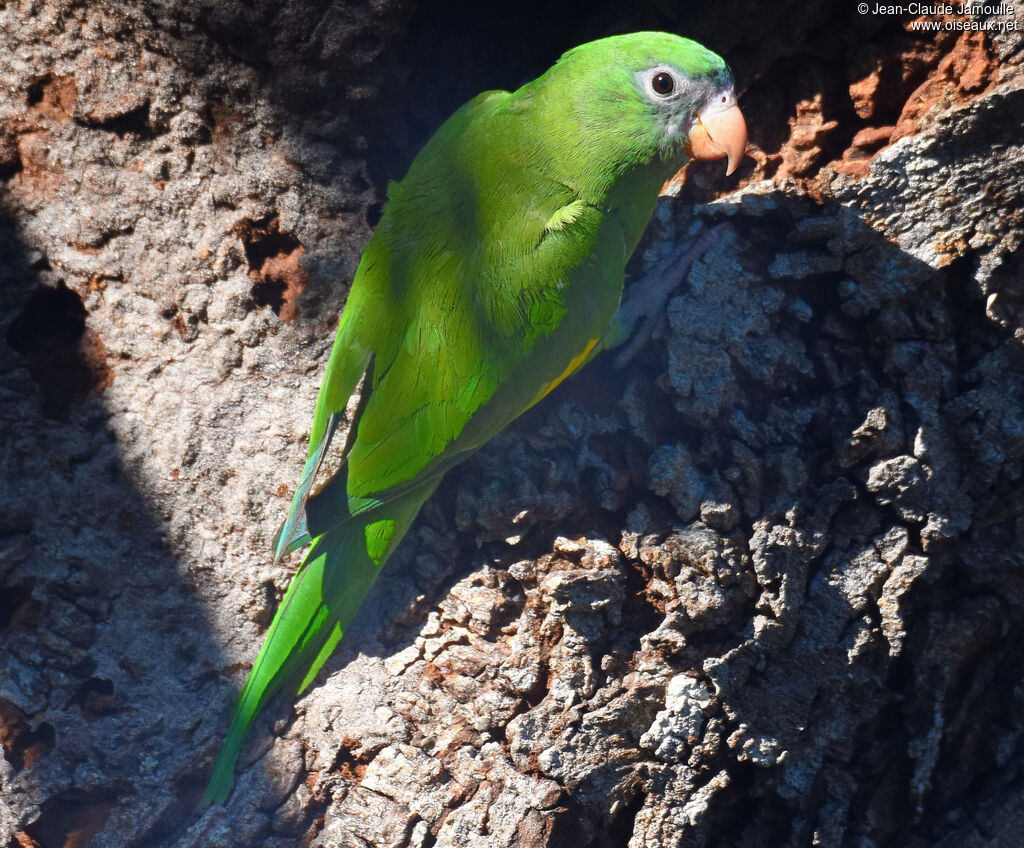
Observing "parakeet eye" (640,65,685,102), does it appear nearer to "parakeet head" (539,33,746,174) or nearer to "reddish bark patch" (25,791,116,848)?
"parakeet head" (539,33,746,174)

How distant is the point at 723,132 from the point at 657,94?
7.2 inches

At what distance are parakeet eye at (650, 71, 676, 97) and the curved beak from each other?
0.10m

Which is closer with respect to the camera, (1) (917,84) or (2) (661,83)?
(1) (917,84)

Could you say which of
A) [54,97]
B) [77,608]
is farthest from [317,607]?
[54,97]

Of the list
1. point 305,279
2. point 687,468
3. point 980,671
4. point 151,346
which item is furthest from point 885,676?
point 151,346

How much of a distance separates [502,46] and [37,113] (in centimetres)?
120

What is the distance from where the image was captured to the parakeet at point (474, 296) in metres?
1.55

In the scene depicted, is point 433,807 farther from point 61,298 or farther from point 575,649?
point 61,298

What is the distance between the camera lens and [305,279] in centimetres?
168

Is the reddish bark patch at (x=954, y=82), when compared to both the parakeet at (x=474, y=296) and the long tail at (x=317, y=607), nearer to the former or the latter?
the parakeet at (x=474, y=296)

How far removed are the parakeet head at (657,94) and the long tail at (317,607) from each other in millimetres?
959

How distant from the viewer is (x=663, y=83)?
1.68 m

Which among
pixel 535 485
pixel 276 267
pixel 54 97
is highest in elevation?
→ pixel 54 97

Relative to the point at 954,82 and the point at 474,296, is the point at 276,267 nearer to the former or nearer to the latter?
the point at 474,296
